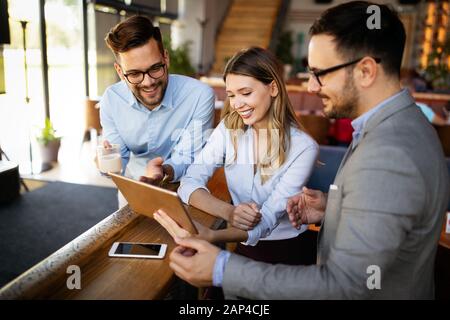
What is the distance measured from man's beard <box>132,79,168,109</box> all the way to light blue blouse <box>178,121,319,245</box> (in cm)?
40

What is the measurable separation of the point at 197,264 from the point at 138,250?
0.87 ft

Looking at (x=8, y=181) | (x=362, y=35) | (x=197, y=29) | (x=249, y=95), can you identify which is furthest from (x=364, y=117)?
(x=197, y=29)

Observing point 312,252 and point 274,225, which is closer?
point 274,225

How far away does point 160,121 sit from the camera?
2209 mm

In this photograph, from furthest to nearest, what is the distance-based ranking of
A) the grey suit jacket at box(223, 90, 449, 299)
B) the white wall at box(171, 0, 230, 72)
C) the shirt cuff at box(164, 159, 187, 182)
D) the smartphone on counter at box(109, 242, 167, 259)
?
the white wall at box(171, 0, 230, 72)
the shirt cuff at box(164, 159, 187, 182)
the smartphone on counter at box(109, 242, 167, 259)
the grey suit jacket at box(223, 90, 449, 299)

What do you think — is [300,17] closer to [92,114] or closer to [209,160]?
[92,114]

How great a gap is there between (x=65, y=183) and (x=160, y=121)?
2.97 m

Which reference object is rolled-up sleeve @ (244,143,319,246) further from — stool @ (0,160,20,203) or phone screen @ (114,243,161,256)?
stool @ (0,160,20,203)

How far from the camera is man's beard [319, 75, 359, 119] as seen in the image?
1042 millimetres

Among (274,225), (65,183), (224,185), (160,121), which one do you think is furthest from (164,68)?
(65,183)

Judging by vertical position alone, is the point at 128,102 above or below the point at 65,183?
above

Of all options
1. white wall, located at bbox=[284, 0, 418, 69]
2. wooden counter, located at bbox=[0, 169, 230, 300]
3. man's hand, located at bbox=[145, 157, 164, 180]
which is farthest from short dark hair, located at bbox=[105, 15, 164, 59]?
white wall, located at bbox=[284, 0, 418, 69]

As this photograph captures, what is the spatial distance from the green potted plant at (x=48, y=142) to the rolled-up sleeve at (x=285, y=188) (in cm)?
452
